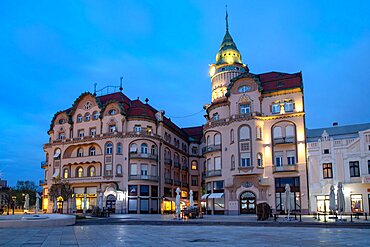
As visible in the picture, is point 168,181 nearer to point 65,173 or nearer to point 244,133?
point 65,173

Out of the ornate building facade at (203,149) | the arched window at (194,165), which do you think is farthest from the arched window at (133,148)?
the arched window at (194,165)

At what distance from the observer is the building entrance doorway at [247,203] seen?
50156 mm

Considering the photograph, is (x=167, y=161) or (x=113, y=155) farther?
(x=167, y=161)

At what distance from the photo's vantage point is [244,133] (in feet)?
169

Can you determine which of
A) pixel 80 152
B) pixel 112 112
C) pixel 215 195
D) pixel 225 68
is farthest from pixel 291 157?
pixel 80 152

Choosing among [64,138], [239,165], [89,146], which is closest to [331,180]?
[239,165]

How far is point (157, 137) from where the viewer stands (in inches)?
2441

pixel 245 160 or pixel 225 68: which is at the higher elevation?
pixel 225 68

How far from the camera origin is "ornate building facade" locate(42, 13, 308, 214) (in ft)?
164

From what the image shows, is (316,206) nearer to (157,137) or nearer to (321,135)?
(321,135)

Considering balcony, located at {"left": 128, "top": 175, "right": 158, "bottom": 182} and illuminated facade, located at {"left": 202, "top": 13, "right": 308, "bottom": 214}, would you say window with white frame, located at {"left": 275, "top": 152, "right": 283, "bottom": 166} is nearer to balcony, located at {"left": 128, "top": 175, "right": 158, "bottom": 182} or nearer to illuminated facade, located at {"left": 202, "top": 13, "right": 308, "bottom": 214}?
illuminated facade, located at {"left": 202, "top": 13, "right": 308, "bottom": 214}

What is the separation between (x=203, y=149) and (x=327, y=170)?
73.2 ft

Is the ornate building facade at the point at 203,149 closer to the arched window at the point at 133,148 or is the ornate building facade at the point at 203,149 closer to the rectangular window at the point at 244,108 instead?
the rectangular window at the point at 244,108

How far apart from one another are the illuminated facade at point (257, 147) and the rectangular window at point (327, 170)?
2509 millimetres
